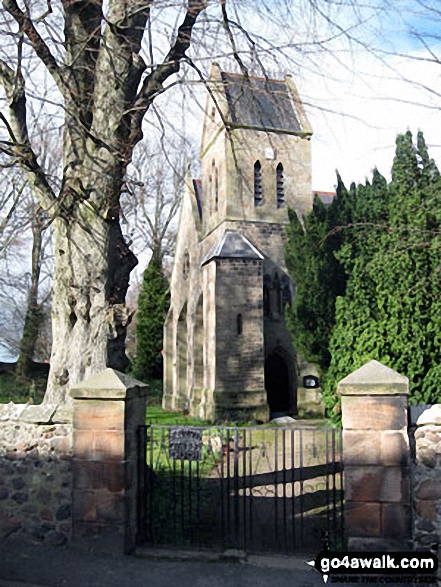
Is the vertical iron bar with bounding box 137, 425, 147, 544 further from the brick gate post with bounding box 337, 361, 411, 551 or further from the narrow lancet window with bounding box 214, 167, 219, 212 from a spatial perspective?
the narrow lancet window with bounding box 214, 167, 219, 212

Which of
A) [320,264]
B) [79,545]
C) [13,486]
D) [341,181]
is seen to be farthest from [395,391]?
[341,181]

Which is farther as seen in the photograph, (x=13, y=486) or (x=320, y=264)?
(x=320, y=264)

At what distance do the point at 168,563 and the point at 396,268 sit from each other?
860cm

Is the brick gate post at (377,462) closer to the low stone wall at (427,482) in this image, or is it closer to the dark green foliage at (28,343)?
the low stone wall at (427,482)

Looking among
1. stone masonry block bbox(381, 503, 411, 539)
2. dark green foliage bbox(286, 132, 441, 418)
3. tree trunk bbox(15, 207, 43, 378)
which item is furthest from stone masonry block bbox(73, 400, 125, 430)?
tree trunk bbox(15, 207, 43, 378)

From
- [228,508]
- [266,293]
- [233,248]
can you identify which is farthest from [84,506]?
[266,293]

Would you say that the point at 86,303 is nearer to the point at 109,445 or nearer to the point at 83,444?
the point at 83,444

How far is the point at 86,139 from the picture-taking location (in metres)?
7.68

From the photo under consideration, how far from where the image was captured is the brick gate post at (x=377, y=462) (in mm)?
5129

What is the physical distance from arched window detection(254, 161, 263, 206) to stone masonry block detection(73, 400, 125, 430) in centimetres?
1677

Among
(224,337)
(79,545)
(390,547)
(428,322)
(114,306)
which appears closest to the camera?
(390,547)

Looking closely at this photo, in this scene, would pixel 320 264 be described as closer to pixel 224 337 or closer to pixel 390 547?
pixel 224 337

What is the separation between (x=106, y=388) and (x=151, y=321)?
2350cm

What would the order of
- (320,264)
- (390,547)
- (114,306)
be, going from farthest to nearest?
(320,264) → (114,306) → (390,547)
